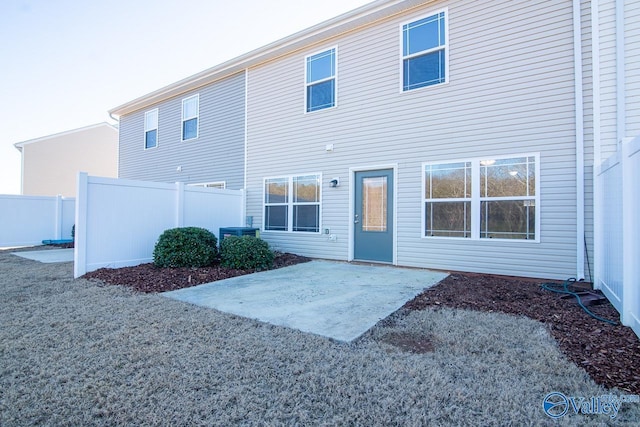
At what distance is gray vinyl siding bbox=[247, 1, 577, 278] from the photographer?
213 inches

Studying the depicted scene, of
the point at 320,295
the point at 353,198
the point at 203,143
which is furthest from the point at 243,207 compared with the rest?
the point at 320,295

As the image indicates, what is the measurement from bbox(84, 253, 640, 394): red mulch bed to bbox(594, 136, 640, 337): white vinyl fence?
24 cm

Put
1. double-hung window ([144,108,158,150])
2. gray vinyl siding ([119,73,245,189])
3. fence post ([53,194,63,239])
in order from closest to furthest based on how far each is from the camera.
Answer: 1. gray vinyl siding ([119,73,245,189])
2. fence post ([53,194,63,239])
3. double-hung window ([144,108,158,150])

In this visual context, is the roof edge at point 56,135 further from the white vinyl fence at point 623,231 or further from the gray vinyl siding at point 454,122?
the white vinyl fence at point 623,231

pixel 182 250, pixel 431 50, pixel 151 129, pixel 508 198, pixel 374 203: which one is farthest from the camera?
pixel 151 129

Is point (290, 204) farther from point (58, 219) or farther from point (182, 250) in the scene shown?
point (58, 219)

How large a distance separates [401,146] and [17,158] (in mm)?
21023

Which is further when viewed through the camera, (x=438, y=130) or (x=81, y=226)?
(x=438, y=130)

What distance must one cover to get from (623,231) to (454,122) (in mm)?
3663

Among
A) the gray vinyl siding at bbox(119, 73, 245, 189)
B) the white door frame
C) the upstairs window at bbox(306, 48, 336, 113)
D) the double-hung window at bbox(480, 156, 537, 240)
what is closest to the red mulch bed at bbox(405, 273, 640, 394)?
the double-hung window at bbox(480, 156, 537, 240)

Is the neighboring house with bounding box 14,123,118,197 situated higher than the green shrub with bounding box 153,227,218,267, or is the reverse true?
the neighboring house with bounding box 14,123,118,197

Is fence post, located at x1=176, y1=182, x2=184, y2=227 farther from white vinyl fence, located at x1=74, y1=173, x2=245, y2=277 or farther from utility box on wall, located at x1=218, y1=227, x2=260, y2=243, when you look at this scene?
utility box on wall, located at x1=218, y1=227, x2=260, y2=243

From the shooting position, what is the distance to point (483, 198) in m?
5.95

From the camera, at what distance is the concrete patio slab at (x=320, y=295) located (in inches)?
141
